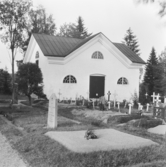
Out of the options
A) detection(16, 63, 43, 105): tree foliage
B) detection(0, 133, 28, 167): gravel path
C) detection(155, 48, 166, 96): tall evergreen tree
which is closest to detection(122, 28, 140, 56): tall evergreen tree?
detection(155, 48, 166, 96): tall evergreen tree

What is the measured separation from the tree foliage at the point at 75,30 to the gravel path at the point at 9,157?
138ft

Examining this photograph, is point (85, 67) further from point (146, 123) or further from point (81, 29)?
point (81, 29)

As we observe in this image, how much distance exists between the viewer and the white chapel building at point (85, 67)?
18.5 metres

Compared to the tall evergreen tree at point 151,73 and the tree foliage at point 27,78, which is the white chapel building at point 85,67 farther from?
the tall evergreen tree at point 151,73

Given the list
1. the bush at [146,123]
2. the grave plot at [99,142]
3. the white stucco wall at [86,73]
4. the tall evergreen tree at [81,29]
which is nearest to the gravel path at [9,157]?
the grave plot at [99,142]

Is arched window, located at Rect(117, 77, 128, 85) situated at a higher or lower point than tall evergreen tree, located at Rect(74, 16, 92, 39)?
lower

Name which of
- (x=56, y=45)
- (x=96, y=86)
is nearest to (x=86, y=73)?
(x=96, y=86)

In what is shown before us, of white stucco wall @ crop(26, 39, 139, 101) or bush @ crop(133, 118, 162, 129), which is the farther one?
white stucco wall @ crop(26, 39, 139, 101)

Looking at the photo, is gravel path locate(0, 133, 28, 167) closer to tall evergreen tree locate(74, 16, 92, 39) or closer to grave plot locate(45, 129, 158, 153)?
grave plot locate(45, 129, 158, 153)

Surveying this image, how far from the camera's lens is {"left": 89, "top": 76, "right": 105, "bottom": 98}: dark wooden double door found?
19917 mm

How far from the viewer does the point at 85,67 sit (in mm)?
19562

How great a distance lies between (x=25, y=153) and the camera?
5402mm

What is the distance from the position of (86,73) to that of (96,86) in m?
1.38

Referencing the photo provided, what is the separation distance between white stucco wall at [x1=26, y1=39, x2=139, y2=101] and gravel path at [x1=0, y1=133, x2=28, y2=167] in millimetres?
12318
